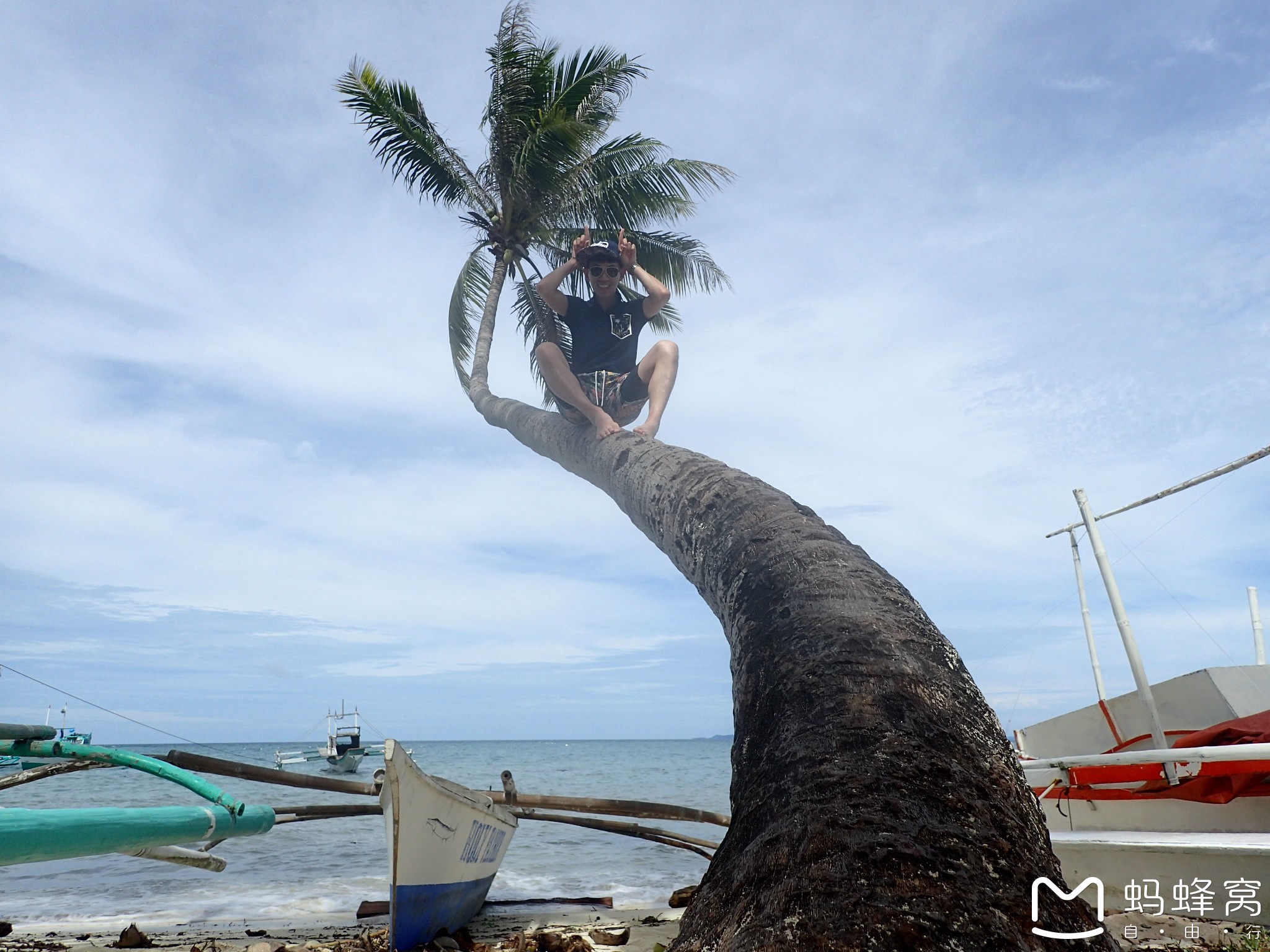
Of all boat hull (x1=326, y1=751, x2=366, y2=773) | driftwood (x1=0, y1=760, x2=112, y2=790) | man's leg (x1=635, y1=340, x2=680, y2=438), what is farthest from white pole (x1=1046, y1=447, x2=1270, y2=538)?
boat hull (x1=326, y1=751, x2=366, y2=773)

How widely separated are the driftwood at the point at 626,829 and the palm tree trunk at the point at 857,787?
18.3 ft

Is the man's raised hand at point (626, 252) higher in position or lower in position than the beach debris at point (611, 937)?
higher

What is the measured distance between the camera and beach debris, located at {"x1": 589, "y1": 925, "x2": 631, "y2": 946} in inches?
196

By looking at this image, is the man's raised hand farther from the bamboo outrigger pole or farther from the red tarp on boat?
the red tarp on boat

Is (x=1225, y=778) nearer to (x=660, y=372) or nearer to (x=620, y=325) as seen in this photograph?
(x=660, y=372)

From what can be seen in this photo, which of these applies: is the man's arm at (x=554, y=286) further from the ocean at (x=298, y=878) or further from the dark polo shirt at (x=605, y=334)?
the ocean at (x=298, y=878)

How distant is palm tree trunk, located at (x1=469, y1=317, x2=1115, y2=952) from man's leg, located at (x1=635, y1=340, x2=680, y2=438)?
2228mm

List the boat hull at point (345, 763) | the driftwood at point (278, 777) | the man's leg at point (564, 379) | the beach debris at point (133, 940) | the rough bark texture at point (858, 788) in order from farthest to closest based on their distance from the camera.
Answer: the boat hull at point (345, 763)
the beach debris at point (133, 940)
the driftwood at point (278, 777)
the man's leg at point (564, 379)
the rough bark texture at point (858, 788)

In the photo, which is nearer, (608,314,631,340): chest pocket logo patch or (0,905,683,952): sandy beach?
(608,314,631,340): chest pocket logo patch

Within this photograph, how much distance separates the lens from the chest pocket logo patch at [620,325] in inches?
187

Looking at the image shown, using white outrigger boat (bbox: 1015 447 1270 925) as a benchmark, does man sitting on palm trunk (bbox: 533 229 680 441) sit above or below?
above

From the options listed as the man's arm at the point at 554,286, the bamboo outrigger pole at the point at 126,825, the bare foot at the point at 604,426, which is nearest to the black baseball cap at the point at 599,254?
the man's arm at the point at 554,286

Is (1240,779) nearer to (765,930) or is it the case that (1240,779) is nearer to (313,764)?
(765,930)

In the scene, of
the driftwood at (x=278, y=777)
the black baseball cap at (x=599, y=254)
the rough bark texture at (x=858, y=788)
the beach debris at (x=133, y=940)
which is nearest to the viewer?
the rough bark texture at (x=858, y=788)
